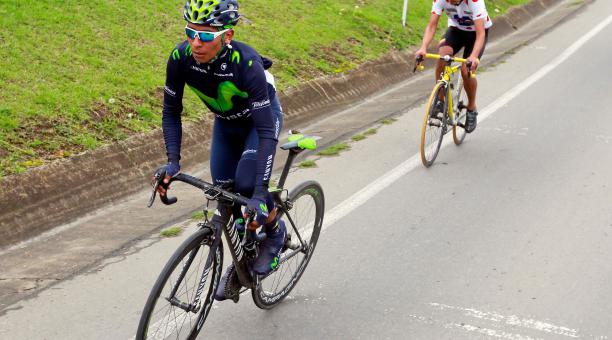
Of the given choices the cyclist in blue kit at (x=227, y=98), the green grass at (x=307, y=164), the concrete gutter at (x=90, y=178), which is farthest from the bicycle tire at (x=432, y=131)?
the cyclist in blue kit at (x=227, y=98)

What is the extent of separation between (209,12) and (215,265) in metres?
1.47

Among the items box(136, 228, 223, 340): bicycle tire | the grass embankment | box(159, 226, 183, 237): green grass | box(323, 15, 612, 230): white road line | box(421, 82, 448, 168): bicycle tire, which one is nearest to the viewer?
box(136, 228, 223, 340): bicycle tire

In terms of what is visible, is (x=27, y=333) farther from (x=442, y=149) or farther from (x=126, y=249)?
(x=442, y=149)

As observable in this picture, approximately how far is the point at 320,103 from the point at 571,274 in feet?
19.5

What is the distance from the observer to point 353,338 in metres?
5.31

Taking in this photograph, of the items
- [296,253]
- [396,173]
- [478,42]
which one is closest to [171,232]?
[296,253]

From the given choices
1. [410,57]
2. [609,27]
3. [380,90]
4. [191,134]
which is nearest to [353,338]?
[191,134]

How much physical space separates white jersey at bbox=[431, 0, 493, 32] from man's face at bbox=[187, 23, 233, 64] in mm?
4911

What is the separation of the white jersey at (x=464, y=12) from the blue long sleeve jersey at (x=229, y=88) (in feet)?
15.4

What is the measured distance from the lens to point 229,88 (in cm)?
486

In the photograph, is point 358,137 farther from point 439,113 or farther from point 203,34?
point 203,34

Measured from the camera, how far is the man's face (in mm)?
4590

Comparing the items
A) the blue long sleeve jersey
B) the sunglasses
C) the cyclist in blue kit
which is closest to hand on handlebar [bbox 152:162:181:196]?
the cyclist in blue kit

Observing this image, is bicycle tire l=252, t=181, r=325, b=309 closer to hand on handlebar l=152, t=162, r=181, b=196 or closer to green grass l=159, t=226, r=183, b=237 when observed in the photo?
hand on handlebar l=152, t=162, r=181, b=196
